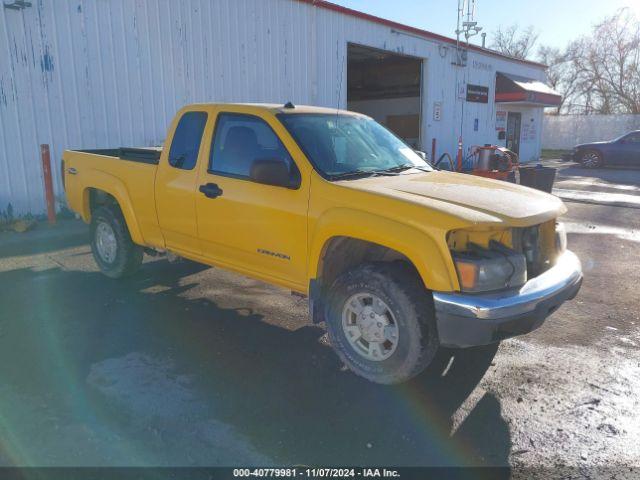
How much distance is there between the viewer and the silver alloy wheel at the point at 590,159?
22109 mm

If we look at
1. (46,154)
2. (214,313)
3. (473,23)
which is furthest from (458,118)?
(214,313)

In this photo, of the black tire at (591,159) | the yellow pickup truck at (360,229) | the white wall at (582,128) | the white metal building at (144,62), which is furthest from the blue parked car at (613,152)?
the yellow pickup truck at (360,229)

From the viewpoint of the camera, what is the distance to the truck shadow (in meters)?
2.92

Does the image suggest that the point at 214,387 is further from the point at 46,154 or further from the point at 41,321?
the point at 46,154

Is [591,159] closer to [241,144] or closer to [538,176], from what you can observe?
[538,176]

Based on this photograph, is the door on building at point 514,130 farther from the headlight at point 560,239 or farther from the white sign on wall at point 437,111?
the headlight at point 560,239

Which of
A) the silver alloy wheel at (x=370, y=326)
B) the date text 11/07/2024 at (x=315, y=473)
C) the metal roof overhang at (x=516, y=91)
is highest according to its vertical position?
the metal roof overhang at (x=516, y=91)

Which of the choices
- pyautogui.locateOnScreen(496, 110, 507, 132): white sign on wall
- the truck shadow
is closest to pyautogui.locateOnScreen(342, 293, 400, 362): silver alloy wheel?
the truck shadow

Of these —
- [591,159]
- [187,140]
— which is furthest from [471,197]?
[591,159]

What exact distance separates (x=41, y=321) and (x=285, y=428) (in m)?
2.84

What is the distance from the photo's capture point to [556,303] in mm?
3438

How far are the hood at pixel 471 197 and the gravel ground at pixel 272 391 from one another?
1244mm

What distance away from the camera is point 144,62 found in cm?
1006

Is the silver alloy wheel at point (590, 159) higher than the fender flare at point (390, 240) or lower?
lower
